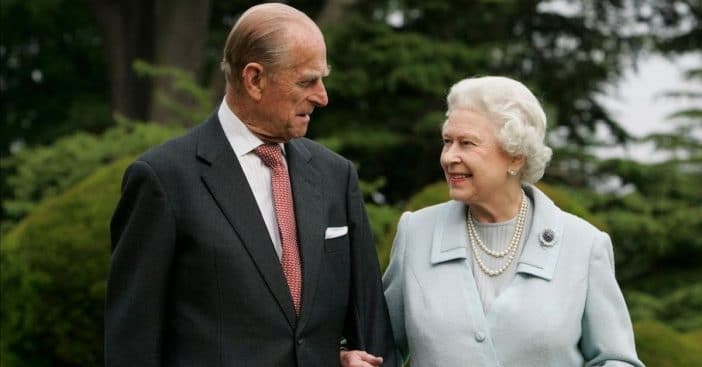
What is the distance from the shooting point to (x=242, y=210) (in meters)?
3.80

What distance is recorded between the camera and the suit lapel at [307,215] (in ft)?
12.6

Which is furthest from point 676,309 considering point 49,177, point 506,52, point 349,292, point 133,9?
point 349,292

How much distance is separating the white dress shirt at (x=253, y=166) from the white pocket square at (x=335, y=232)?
0.50 feet

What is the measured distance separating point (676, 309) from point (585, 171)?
6.57ft

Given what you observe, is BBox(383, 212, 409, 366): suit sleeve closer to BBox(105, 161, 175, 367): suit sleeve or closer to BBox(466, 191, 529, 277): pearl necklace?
BBox(466, 191, 529, 277): pearl necklace

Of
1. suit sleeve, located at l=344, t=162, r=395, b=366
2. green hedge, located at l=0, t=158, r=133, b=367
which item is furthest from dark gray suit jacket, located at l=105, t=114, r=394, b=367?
green hedge, located at l=0, t=158, r=133, b=367

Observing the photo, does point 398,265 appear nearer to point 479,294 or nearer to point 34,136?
point 479,294

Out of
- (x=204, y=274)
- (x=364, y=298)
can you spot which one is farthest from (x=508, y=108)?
(x=204, y=274)

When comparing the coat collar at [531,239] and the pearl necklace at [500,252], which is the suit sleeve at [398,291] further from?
the pearl necklace at [500,252]

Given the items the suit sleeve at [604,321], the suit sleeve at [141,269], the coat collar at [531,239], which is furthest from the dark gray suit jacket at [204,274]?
the suit sleeve at [604,321]

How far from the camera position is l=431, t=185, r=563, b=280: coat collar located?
13.1ft

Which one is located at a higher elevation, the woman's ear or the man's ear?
the man's ear

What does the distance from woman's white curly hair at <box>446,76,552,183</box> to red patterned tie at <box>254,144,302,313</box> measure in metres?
0.55

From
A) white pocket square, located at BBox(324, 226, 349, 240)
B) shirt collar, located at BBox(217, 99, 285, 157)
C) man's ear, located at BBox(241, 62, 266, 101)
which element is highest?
man's ear, located at BBox(241, 62, 266, 101)
